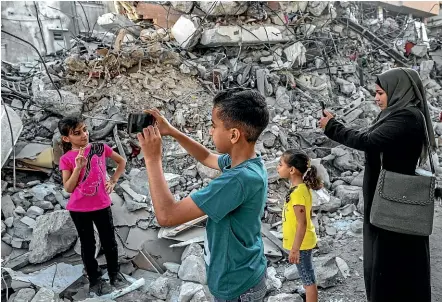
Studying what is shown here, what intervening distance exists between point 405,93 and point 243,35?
6307 mm

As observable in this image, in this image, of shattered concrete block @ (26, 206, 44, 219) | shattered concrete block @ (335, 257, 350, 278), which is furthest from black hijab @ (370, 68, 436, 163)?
shattered concrete block @ (26, 206, 44, 219)

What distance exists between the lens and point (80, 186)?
2805mm

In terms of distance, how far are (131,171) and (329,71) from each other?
5.72 metres

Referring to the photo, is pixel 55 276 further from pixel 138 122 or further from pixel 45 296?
pixel 138 122

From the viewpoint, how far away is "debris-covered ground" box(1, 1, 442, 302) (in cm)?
335

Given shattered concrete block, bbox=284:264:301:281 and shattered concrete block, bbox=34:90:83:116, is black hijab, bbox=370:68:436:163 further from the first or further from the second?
shattered concrete block, bbox=34:90:83:116

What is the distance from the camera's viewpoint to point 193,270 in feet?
10.5

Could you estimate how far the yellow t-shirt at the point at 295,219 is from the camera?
8.04 ft

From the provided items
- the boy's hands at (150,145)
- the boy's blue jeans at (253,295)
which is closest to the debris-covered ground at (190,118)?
the boy's blue jeans at (253,295)

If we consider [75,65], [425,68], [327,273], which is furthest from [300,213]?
[425,68]

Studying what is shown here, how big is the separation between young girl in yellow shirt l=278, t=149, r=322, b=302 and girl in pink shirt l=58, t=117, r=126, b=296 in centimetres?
144

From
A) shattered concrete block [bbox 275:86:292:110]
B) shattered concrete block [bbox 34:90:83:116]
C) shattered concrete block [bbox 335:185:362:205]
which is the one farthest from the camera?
shattered concrete block [bbox 275:86:292:110]

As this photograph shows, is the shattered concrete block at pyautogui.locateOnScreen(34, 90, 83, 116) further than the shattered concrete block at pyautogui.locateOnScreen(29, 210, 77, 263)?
Yes

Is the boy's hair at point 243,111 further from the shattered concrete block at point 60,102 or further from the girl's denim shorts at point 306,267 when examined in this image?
the shattered concrete block at point 60,102
